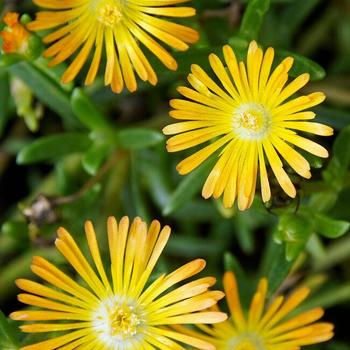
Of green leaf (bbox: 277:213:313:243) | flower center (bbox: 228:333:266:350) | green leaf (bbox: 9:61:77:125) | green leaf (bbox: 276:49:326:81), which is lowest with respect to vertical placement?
flower center (bbox: 228:333:266:350)

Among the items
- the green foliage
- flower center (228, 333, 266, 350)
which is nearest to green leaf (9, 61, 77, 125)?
the green foliage

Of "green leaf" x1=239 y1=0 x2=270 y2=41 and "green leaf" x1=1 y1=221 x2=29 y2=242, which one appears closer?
"green leaf" x1=239 y1=0 x2=270 y2=41

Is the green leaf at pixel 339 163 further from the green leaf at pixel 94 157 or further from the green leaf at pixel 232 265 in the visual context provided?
the green leaf at pixel 94 157

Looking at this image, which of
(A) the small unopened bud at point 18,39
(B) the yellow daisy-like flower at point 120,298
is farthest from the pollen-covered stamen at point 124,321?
(A) the small unopened bud at point 18,39

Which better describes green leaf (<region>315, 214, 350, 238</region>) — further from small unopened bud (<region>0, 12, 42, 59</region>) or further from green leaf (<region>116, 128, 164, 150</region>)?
small unopened bud (<region>0, 12, 42, 59</region>)

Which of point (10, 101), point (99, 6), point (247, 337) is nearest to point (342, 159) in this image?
point (247, 337)

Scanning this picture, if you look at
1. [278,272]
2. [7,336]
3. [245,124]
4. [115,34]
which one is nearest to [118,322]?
[7,336]

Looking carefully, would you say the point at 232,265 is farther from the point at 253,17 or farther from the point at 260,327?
the point at 253,17
